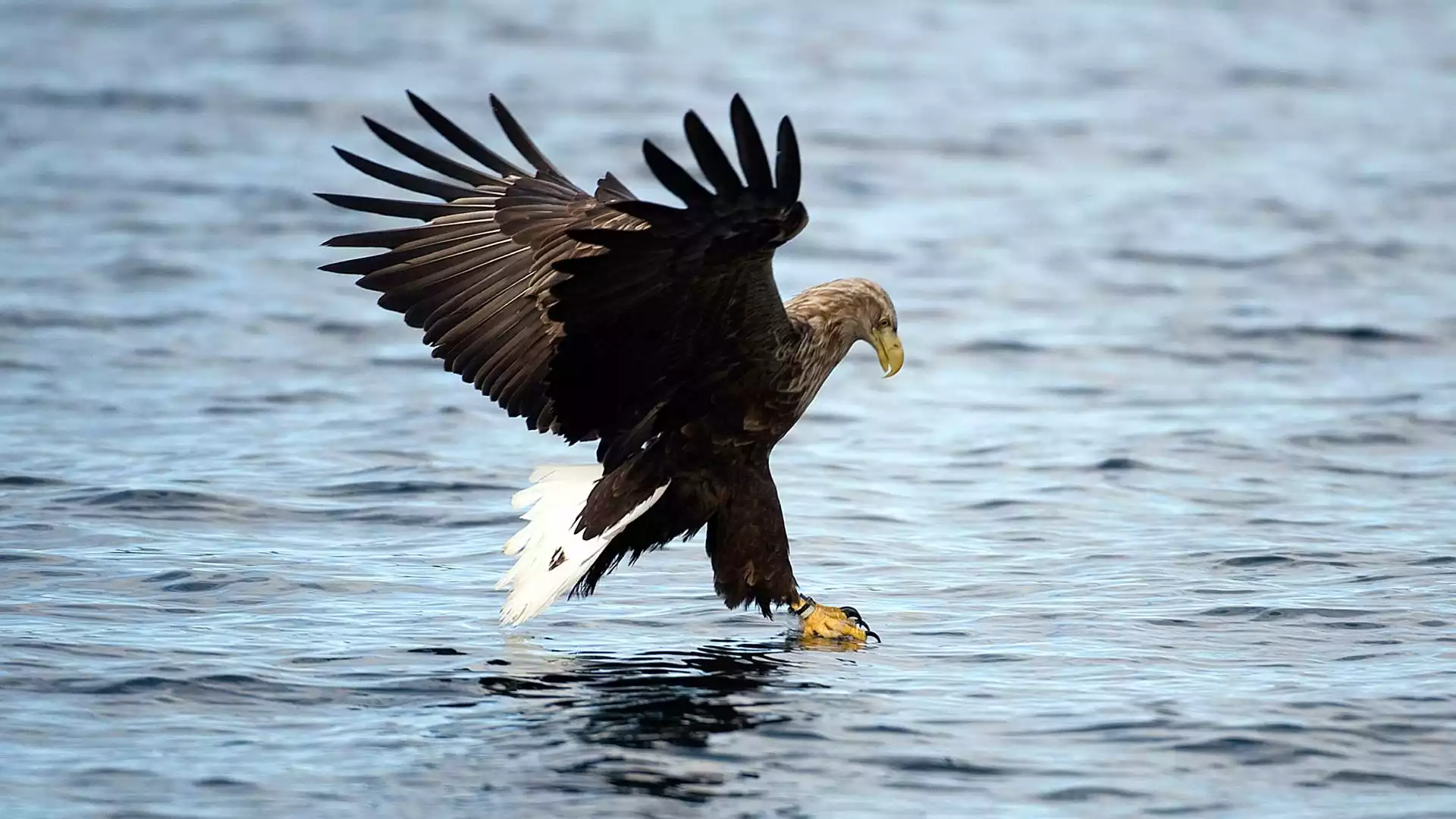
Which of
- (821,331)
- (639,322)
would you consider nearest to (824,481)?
(821,331)

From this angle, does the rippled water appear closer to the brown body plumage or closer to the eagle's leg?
the eagle's leg

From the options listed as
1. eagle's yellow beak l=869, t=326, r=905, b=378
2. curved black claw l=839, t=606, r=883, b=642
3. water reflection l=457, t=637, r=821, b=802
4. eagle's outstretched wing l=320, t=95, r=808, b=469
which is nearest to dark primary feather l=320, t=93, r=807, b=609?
eagle's outstretched wing l=320, t=95, r=808, b=469

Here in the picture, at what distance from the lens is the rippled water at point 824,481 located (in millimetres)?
4887

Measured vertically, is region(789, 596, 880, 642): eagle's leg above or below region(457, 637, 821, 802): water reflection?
above

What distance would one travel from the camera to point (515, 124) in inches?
251

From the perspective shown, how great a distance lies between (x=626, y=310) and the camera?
5.39 metres

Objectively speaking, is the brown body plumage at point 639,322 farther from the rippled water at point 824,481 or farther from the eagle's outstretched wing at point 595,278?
the rippled water at point 824,481

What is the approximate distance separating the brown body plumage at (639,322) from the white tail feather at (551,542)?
3 cm

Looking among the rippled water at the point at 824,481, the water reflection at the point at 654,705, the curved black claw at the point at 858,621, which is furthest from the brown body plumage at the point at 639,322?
the rippled water at the point at 824,481

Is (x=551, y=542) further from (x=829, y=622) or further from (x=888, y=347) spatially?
(x=888, y=347)

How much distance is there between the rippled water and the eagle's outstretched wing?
75 centimetres

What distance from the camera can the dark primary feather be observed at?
508 centimetres

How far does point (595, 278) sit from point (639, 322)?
242 millimetres

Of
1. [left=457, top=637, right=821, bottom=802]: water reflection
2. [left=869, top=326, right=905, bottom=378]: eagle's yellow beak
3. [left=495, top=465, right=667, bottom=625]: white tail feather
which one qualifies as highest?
[left=869, top=326, right=905, bottom=378]: eagle's yellow beak
